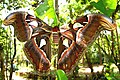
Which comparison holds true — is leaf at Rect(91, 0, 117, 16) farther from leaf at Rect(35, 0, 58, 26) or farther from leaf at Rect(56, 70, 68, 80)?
leaf at Rect(56, 70, 68, 80)

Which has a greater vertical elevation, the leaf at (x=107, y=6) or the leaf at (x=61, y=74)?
the leaf at (x=107, y=6)

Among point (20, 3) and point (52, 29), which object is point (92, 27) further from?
point (20, 3)

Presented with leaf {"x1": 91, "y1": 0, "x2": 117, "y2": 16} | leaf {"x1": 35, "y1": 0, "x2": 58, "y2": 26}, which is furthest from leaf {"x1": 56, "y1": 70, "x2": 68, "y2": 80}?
leaf {"x1": 91, "y1": 0, "x2": 117, "y2": 16}

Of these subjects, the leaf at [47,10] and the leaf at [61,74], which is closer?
the leaf at [61,74]

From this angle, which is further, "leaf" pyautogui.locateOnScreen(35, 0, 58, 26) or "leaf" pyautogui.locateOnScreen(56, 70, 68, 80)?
"leaf" pyautogui.locateOnScreen(35, 0, 58, 26)

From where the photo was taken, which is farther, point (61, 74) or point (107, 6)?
point (107, 6)

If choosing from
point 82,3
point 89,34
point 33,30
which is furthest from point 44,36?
point 82,3

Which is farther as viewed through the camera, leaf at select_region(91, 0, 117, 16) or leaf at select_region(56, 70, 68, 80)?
leaf at select_region(91, 0, 117, 16)

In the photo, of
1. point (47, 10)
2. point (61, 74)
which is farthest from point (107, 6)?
point (61, 74)

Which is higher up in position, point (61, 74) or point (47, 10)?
point (47, 10)

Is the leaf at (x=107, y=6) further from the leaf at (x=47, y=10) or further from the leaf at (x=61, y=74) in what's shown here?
A: the leaf at (x=61, y=74)

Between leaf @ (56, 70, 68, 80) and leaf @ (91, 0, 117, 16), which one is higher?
leaf @ (91, 0, 117, 16)

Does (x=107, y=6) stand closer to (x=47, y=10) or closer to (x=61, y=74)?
(x=47, y=10)

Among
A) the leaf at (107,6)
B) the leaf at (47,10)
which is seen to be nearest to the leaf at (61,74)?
the leaf at (47,10)
